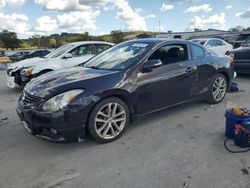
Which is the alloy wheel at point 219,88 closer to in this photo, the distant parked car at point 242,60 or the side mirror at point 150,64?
the side mirror at point 150,64

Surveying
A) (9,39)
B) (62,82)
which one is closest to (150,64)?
(62,82)

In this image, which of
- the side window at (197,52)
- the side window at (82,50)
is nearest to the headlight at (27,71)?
the side window at (82,50)

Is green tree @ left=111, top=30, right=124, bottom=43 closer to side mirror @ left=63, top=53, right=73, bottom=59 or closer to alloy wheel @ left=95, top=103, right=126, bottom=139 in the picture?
side mirror @ left=63, top=53, right=73, bottom=59

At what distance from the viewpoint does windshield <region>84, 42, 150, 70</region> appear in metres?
4.43

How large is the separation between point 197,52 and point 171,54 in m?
0.74

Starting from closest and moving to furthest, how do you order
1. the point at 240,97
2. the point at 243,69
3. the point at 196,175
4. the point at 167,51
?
the point at 196,175 < the point at 167,51 < the point at 240,97 < the point at 243,69

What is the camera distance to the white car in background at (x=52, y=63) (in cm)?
775

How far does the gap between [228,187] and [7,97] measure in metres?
6.58

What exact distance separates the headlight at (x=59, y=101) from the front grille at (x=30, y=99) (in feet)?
0.54

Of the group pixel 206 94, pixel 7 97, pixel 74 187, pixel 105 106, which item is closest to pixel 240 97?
pixel 206 94

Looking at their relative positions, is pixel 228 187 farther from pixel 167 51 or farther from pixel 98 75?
pixel 167 51

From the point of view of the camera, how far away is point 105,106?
390 centimetres

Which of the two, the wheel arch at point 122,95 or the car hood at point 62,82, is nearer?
the car hood at point 62,82

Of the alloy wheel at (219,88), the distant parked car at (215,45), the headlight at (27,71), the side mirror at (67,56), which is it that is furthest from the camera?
the distant parked car at (215,45)
